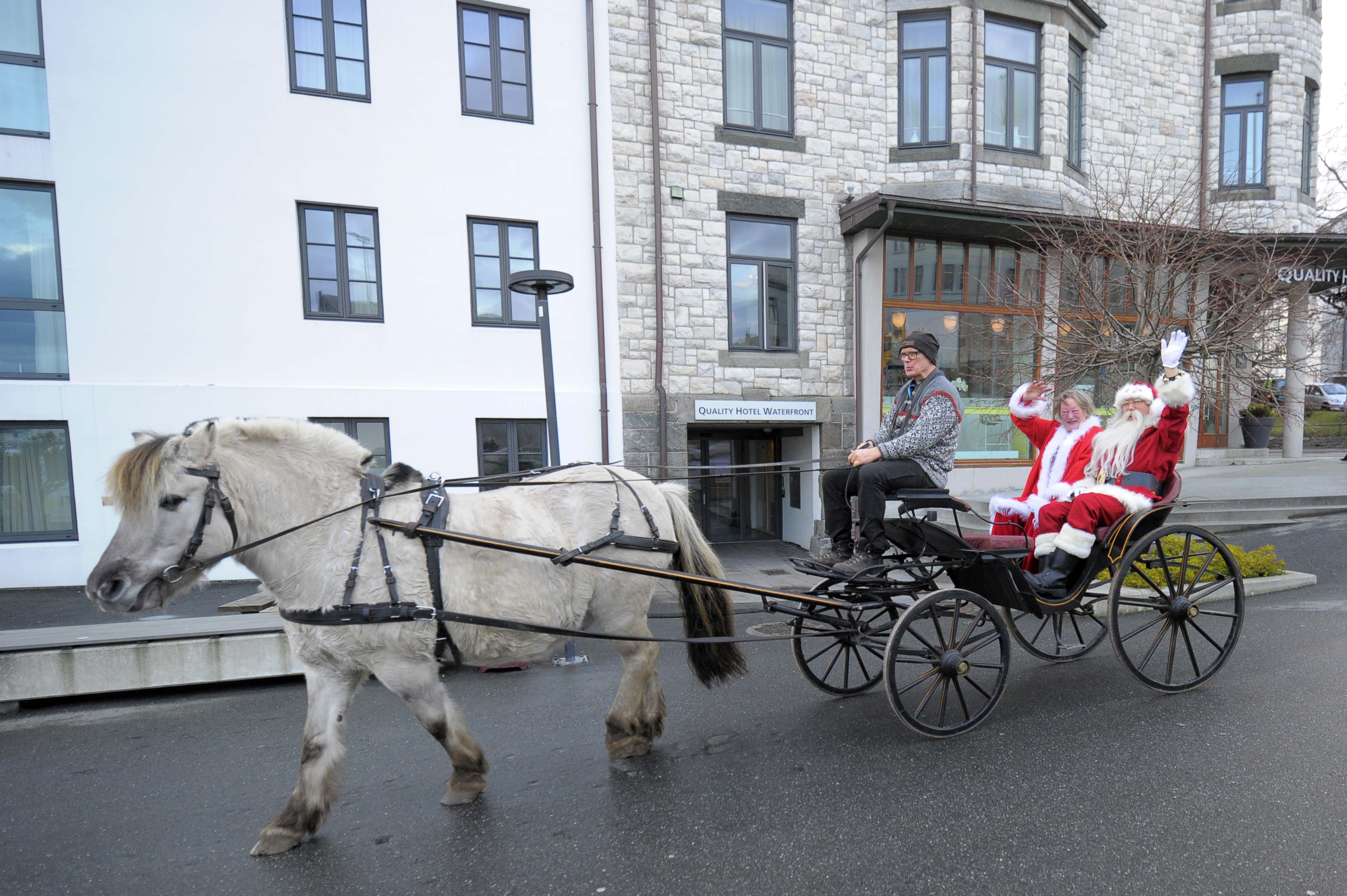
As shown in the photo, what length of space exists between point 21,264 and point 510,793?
9301mm

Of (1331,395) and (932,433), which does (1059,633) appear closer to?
(932,433)

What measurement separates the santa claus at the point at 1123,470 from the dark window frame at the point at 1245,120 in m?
12.4

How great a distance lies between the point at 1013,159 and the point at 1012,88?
1186 millimetres

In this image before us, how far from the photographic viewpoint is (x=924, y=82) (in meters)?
10.7

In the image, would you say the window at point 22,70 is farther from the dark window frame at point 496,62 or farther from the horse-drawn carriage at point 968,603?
the horse-drawn carriage at point 968,603

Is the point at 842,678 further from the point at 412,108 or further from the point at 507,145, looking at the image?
the point at 412,108

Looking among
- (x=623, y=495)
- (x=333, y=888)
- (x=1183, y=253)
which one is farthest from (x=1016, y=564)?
(x=1183, y=253)

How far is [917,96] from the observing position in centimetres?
1077

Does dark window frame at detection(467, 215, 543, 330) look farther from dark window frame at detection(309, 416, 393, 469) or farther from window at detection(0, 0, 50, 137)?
window at detection(0, 0, 50, 137)

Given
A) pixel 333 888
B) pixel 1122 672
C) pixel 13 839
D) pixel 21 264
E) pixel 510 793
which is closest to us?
pixel 333 888

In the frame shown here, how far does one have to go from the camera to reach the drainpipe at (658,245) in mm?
9602

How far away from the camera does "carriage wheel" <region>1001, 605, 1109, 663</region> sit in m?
4.45

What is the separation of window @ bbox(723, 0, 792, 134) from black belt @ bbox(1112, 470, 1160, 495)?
7851 millimetres

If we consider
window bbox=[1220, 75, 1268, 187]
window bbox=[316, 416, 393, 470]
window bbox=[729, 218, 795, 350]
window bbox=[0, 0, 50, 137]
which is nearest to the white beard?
window bbox=[729, 218, 795, 350]
